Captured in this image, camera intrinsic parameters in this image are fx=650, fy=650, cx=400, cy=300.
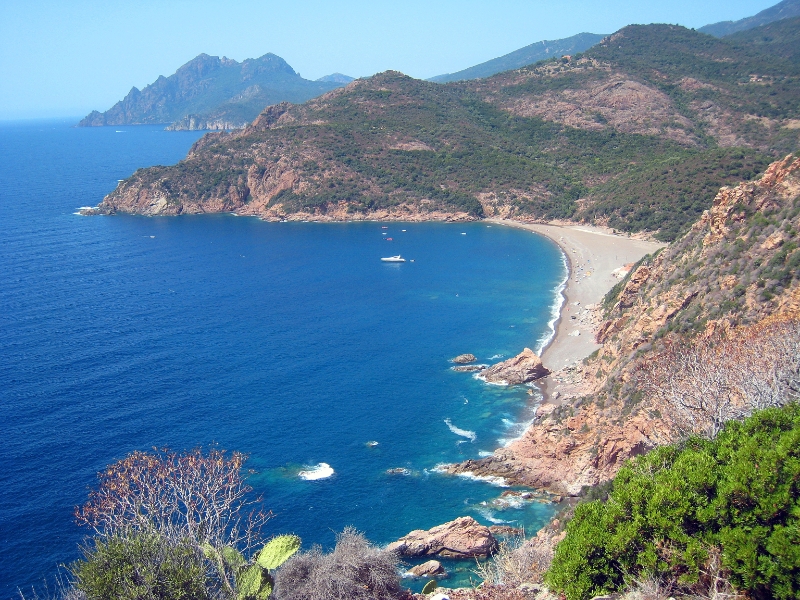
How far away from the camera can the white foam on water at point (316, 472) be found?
3953cm

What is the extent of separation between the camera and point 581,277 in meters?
81.5

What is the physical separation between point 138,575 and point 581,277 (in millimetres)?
72280

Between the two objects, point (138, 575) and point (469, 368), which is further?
point (469, 368)

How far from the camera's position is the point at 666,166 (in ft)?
351

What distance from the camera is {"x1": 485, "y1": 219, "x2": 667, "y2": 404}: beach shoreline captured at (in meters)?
57.4

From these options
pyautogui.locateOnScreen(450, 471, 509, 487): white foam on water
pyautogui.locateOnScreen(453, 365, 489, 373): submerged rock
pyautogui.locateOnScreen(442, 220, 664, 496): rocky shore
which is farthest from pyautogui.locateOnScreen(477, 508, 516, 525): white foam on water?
pyautogui.locateOnScreen(453, 365, 489, 373): submerged rock

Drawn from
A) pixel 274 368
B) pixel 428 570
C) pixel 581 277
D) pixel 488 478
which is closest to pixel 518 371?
pixel 488 478

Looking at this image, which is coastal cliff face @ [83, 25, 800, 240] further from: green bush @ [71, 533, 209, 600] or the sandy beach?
green bush @ [71, 533, 209, 600]

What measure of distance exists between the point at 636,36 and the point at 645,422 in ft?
614

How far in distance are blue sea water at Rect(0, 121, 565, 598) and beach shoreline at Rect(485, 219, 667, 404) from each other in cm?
208

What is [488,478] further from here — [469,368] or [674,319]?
[469,368]

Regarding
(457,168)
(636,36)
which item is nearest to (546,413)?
(457,168)

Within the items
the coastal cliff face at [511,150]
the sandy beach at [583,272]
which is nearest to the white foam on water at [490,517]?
the sandy beach at [583,272]

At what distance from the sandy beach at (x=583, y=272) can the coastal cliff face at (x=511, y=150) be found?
4.62 metres
